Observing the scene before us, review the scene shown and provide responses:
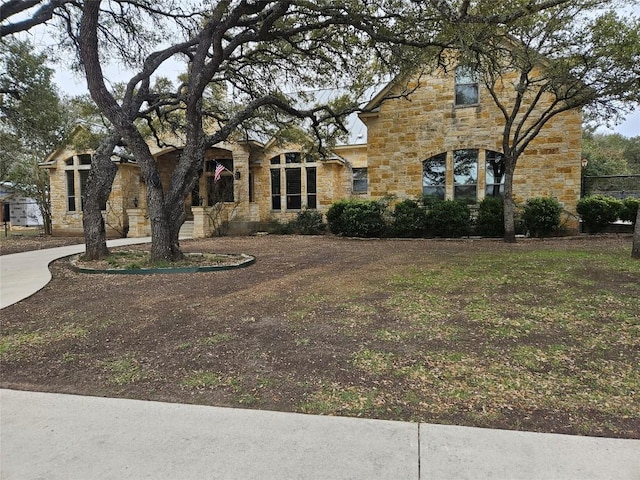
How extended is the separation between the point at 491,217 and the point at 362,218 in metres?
4.53

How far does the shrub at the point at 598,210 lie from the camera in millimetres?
14266

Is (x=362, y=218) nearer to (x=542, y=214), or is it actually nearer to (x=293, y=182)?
(x=293, y=182)

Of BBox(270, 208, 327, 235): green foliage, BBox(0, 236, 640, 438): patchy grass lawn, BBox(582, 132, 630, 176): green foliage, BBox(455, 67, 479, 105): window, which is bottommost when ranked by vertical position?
BBox(0, 236, 640, 438): patchy grass lawn

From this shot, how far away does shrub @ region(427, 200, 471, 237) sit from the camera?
562 inches

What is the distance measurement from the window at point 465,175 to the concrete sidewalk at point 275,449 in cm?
1419

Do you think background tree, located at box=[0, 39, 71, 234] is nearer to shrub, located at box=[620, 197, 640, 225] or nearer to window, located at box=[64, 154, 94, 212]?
window, located at box=[64, 154, 94, 212]

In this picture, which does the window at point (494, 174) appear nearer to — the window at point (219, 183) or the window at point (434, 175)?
the window at point (434, 175)

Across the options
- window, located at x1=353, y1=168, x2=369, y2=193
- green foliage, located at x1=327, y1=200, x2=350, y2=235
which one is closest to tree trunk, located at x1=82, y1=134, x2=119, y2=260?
green foliage, located at x1=327, y1=200, x2=350, y2=235

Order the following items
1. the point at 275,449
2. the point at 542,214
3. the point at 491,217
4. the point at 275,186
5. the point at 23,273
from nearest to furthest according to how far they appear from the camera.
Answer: the point at 275,449 → the point at 23,273 → the point at 542,214 → the point at 491,217 → the point at 275,186

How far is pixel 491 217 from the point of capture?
46.3 feet

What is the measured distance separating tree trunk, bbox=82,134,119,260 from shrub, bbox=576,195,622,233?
603 inches

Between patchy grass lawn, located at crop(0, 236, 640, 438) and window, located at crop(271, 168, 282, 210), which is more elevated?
window, located at crop(271, 168, 282, 210)

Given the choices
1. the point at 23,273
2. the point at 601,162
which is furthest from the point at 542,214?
the point at 601,162

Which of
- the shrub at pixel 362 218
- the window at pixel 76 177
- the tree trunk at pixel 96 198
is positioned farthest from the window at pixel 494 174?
the window at pixel 76 177
